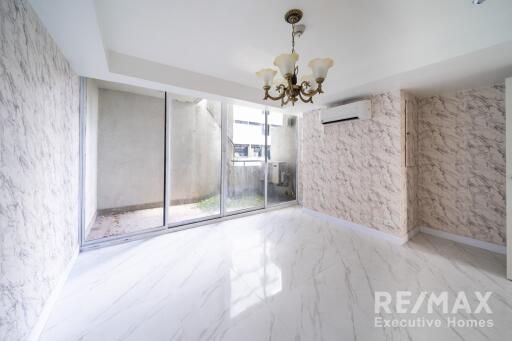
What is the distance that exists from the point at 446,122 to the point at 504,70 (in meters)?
A: 0.89

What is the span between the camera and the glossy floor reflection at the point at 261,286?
1319mm

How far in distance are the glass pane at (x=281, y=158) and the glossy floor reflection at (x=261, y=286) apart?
5.94ft

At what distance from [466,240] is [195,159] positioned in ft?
14.4

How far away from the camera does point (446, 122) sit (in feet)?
9.51

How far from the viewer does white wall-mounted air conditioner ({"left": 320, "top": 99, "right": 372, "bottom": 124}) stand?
290 centimetres

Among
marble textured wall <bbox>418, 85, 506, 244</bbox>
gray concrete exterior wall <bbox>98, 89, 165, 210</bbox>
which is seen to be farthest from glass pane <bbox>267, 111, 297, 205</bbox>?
marble textured wall <bbox>418, 85, 506, 244</bbox>

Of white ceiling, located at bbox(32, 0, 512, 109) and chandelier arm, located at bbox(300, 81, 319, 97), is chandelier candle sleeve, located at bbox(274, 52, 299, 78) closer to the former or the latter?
chandelier arm, located at bbox(300, 81, 319, 97)

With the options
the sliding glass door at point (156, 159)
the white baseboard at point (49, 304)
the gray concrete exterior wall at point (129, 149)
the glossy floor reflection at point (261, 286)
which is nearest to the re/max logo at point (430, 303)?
the glossy floor reflection at point (261, 286)

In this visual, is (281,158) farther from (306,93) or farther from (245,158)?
(306,93)

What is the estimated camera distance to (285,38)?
187 centimetres

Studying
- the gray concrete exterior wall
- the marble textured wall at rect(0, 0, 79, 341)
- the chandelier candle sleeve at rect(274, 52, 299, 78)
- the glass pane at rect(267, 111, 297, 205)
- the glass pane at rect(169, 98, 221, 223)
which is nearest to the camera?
the marble textured wall at rect(0, 0, 79, 341)

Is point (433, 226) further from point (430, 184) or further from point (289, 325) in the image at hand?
point (289, 325)

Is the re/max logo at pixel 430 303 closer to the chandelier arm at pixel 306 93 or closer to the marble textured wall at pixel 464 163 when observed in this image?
the marble textured wall at pixel 464 163

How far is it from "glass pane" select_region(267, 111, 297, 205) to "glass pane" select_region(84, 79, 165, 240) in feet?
7.81
